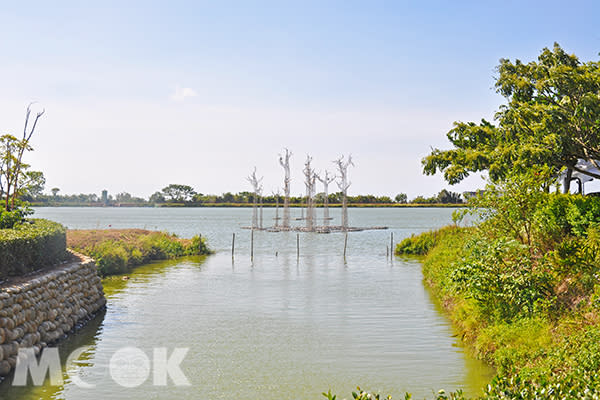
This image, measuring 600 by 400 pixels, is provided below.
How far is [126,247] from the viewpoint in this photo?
34.3 meters

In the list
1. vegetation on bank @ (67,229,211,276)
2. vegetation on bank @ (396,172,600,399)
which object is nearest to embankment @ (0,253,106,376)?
vegetation on bank @ (67,229,211,276)

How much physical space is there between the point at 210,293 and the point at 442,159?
12436mm

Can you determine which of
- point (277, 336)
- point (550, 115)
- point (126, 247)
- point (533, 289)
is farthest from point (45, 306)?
point (126, 247)

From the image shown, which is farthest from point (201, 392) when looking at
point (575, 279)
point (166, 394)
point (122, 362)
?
point (575, 279)

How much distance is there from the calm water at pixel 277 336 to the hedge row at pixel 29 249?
231 centimetres

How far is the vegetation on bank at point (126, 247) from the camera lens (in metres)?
29.4

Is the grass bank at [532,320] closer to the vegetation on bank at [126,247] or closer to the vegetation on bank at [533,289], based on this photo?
the vegetation on bank at [533,289]

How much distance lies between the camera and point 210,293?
23.7m

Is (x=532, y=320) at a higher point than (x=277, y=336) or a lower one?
higher

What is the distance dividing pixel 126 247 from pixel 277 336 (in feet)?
68.1

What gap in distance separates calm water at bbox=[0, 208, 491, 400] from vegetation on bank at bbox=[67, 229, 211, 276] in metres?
1.77

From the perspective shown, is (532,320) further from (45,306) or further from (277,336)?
(45,306)

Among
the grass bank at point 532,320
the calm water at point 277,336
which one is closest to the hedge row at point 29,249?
the calm water at point 277,336

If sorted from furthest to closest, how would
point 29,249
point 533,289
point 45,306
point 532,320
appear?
point 29,249 → point 45,306 → point 533,289 → point 532,320
